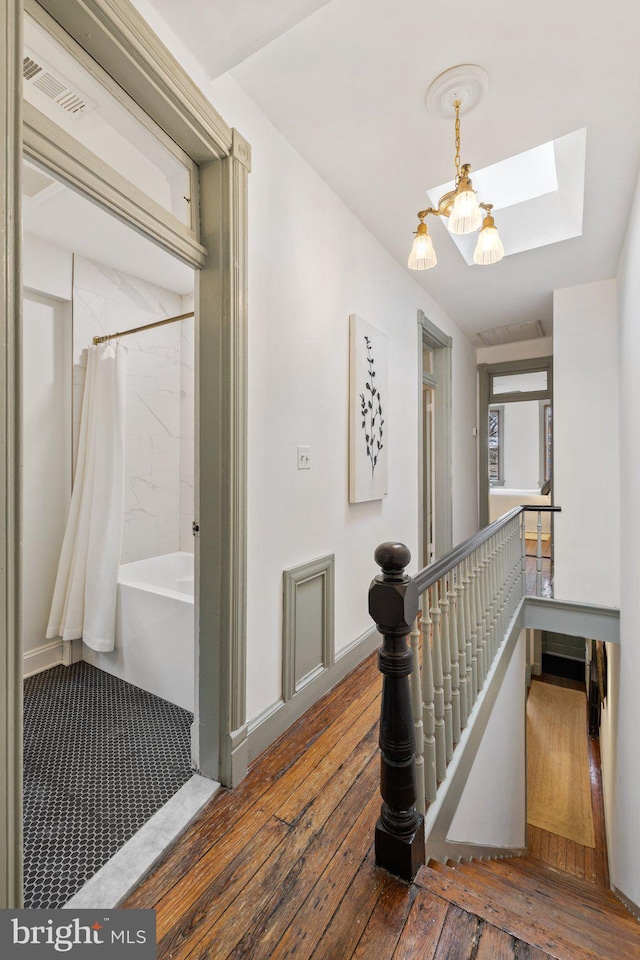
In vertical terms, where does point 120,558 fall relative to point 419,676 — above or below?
above

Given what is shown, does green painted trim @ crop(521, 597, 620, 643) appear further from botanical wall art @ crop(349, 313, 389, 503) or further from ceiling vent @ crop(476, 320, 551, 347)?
ceiling vent @ crop(476, 320, 551, 347)

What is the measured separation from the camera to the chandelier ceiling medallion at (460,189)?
5.42ft

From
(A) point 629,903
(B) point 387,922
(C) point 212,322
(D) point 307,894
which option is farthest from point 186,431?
(A) point 629,903

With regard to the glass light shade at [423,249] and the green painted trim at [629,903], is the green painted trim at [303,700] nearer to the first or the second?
the green painted trim at [629,903]

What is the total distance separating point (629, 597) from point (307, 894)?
260cm

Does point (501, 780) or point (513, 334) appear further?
point (513, 334)

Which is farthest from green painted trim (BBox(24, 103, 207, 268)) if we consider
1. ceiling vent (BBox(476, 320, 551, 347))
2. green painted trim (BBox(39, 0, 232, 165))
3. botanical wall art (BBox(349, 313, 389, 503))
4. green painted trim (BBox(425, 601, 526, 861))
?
ceiling vent (BBox(476, 320, 551, 347))

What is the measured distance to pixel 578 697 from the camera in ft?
18.0

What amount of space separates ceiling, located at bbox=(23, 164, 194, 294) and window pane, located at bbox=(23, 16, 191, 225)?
0.40 meters

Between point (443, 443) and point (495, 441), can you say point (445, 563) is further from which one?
point (495, 441)

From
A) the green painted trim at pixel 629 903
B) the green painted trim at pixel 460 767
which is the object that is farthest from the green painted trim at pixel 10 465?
the green painted trim at pixel 629 903

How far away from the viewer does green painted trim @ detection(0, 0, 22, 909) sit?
0.88 m

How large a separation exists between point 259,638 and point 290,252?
175cm

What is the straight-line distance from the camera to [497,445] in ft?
29.6
